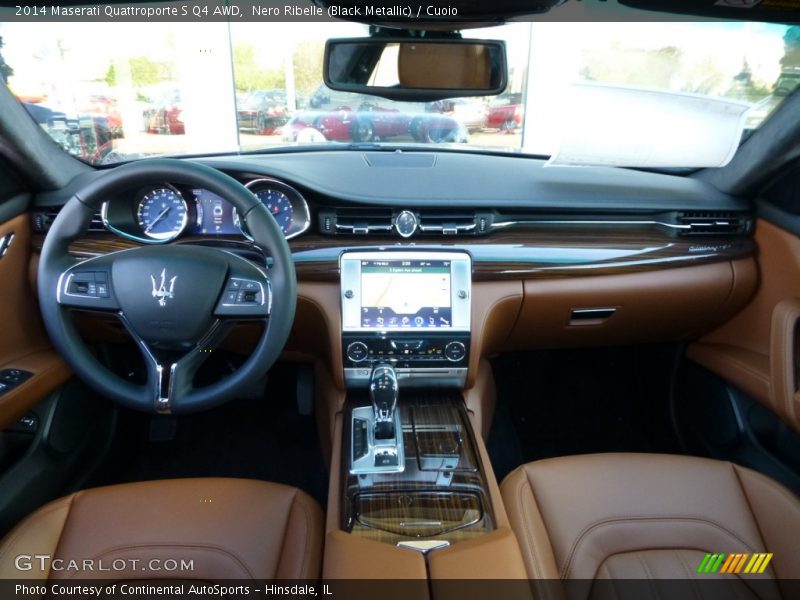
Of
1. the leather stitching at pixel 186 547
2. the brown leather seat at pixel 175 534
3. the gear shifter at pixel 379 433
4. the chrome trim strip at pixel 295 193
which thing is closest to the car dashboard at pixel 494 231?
the chrome trim strip at pixel 295 193

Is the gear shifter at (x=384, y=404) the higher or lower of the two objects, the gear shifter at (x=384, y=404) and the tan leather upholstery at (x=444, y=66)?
the lower

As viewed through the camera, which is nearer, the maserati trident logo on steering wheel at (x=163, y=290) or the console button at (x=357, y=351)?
the maserati trident logo on steering wheel at (x=163, y=290)

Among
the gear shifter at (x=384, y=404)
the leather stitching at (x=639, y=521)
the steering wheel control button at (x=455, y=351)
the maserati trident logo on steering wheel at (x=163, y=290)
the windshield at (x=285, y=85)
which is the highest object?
the windshield at (x=285, y=85)

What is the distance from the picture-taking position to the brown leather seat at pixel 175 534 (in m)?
1.53

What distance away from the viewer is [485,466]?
1.77 metres

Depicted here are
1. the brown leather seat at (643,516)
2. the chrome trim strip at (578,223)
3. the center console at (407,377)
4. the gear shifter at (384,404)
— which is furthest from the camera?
the chrome trim strip at (578,223)

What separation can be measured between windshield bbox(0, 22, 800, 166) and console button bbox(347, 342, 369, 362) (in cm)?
90

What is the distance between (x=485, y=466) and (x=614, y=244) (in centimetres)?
100

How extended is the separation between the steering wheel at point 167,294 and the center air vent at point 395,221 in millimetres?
583

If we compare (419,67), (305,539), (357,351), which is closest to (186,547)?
(305,539)

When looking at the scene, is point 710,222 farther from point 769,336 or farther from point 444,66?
point 444,66

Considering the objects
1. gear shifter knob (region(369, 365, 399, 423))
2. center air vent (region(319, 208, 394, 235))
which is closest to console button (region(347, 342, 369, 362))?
gear shifter knob (region(369, 365, 399, 423))

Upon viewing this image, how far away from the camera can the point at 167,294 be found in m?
1.49

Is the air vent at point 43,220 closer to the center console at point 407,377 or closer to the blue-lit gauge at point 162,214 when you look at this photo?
the blue-lit gauge at point 162,214
